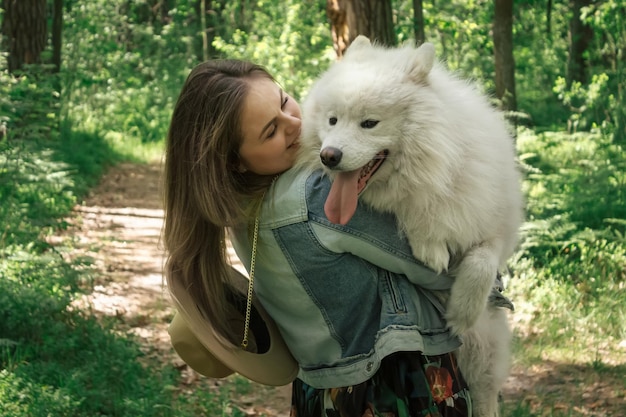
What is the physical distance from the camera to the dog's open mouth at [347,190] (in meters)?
2.15

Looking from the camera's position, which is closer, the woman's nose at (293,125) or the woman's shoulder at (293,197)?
the woman's shoulder at (293,197)

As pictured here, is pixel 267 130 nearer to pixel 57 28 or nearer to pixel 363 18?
pixel 363 18

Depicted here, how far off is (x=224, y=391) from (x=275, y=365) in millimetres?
2395

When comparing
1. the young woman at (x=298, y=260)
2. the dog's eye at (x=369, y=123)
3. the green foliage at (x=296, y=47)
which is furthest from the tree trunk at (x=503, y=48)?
the young woman at (x=298, y=260)

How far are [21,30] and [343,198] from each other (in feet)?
28.7

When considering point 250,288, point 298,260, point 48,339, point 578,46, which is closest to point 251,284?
point 250,288

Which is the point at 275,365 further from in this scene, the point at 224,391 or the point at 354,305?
the point at 224,391

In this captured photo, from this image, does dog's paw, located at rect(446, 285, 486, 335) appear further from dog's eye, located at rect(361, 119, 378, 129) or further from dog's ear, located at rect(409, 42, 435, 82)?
dog's ear, located at rect(409, 42, 435, 82)

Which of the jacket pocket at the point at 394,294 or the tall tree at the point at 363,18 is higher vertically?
the tall tree at the point at 363,18

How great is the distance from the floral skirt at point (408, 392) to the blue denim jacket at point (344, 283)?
50 millimetres

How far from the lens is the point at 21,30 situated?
9.66 m

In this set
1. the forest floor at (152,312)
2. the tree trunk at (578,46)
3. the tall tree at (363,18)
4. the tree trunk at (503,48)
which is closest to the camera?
the forest floor at (152,312)

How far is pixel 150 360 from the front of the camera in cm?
502

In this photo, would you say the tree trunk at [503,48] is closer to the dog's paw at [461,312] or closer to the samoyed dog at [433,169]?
the samoyed dog at [433,169]
